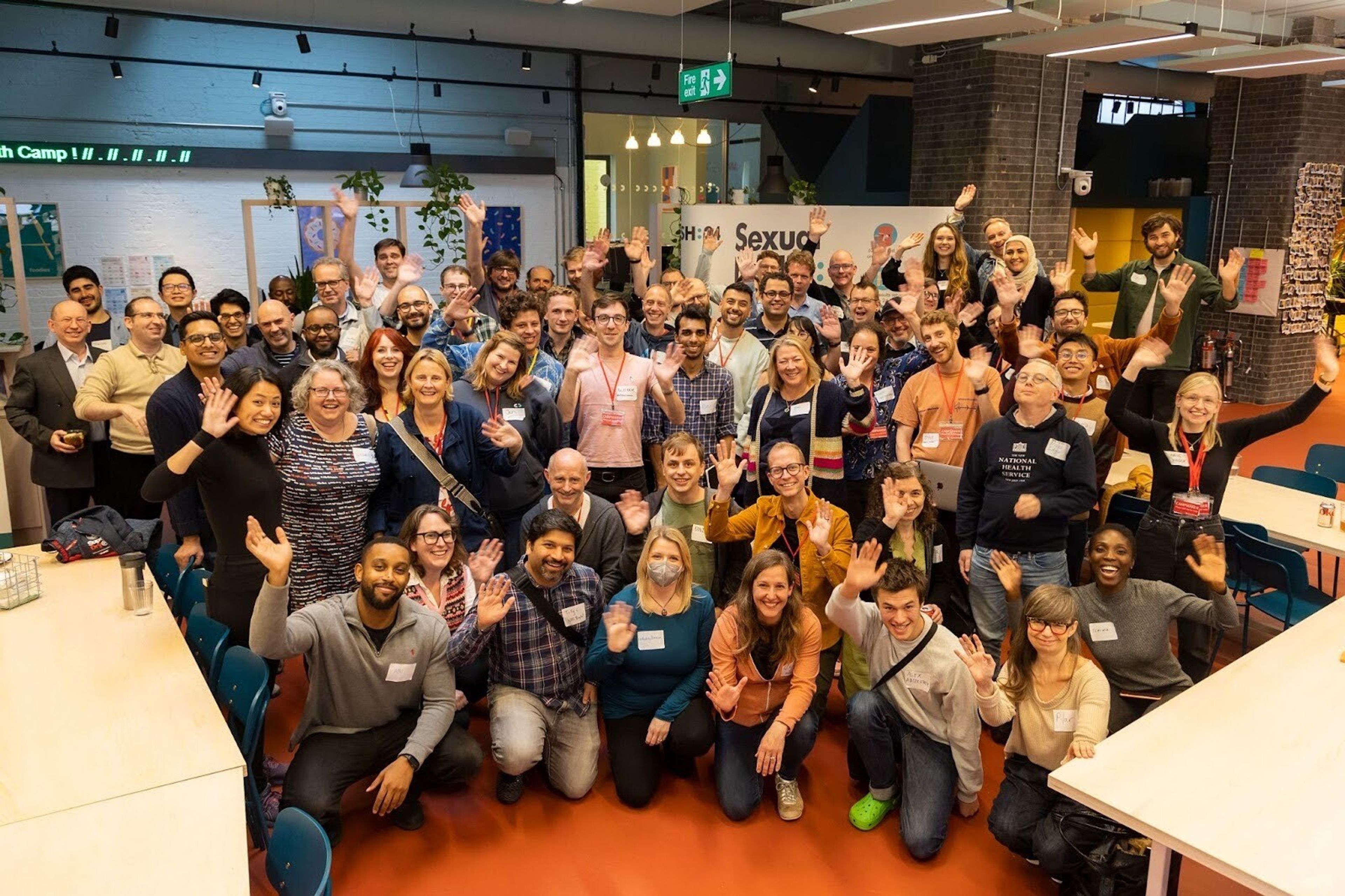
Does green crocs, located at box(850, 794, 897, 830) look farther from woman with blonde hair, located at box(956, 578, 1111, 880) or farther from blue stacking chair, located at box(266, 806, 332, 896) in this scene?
blue stacking chair, located at box(266, 806, 332, 896)

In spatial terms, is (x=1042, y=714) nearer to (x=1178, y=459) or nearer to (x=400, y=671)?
(x=1178, y=459)

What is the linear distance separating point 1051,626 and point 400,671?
88.2 inches

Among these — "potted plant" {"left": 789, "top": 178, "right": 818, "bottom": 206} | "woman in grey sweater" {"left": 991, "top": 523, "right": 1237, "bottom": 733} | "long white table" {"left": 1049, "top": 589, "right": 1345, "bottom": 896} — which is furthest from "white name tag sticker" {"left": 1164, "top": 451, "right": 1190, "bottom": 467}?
"potted plant" {"left": 789, "top": 178, "right": 818, "bottom": 206}

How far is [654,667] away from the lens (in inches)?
152

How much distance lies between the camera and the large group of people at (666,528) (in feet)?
11.5

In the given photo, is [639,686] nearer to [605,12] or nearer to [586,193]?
[605,12]

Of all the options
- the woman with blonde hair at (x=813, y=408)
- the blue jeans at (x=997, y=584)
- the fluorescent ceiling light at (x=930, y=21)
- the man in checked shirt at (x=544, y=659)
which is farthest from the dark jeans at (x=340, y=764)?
the fluorescent ceiling light at (x=930, y=21)

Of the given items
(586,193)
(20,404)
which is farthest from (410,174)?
(20,404)

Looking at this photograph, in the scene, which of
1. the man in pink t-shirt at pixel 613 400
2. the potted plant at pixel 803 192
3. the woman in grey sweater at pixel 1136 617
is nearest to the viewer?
the woman in grey sweater at pixel 1136 617

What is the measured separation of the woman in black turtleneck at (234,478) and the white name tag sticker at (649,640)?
143 cm

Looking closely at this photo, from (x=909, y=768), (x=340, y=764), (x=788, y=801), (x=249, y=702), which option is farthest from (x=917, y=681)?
(x=249, y=702)

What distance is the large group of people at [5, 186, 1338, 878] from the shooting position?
3500 mm

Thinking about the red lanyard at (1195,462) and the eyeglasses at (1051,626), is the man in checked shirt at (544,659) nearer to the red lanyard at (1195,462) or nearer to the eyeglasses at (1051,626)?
the eyeglasses at (1051,626)

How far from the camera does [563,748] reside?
3875 mm
